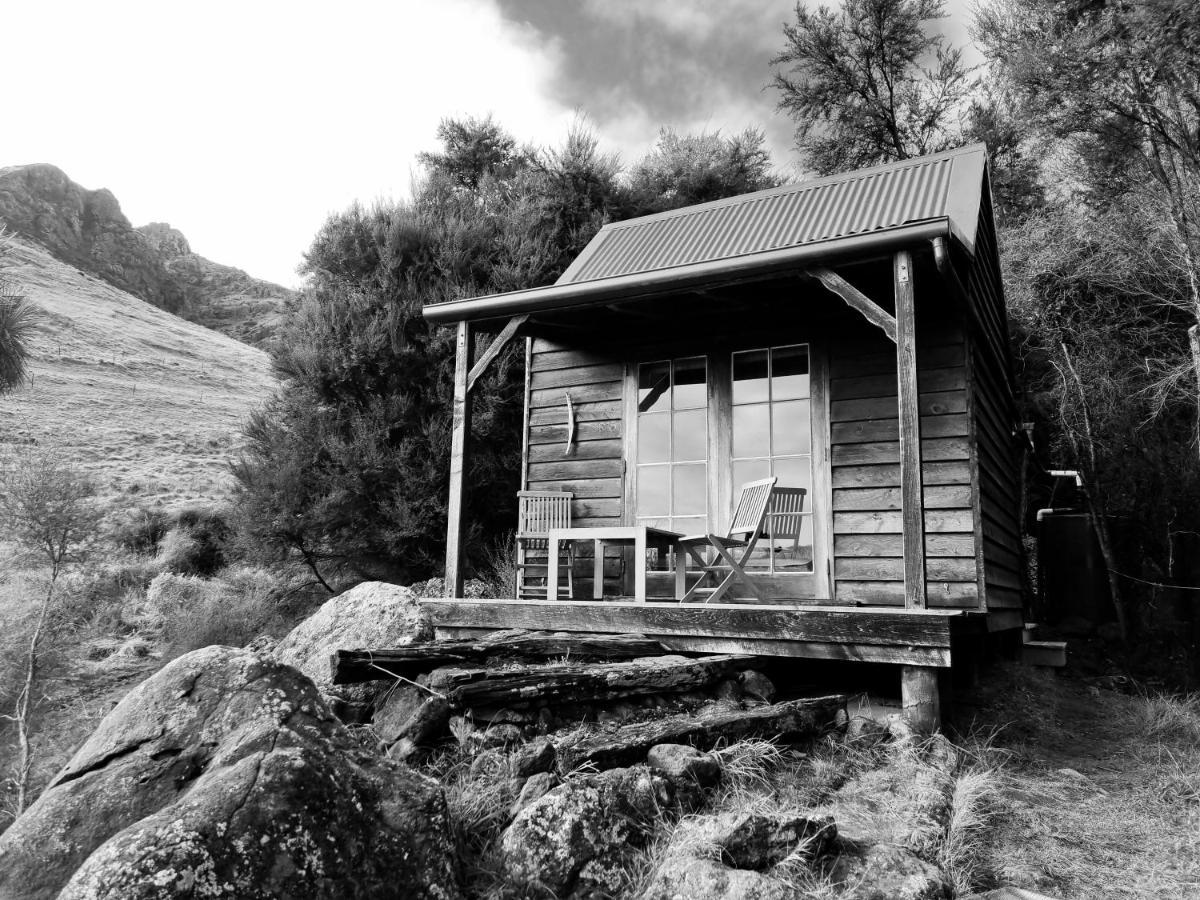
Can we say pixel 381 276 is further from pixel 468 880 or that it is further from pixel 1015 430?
pixel 468 880

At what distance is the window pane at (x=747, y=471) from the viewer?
240 inches

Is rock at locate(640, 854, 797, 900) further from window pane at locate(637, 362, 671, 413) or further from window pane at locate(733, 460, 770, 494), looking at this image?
window pane at locate(637, 362, 671, 413)

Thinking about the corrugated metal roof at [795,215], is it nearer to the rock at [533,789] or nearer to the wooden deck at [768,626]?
the wooden deck at [768,626]

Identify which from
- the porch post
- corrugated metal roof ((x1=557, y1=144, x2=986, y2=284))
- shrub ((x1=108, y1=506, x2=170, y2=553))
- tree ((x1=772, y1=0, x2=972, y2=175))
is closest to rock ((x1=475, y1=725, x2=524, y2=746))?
the porch post

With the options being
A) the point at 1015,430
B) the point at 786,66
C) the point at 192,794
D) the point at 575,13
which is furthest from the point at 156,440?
the point at 192,794

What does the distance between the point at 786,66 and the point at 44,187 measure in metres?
52.3

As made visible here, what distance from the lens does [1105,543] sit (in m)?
8.62

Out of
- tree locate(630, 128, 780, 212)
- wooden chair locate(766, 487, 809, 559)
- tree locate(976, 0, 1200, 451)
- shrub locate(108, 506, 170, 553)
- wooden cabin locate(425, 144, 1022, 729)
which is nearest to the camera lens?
wooden cabin locate(425, 144, 1022, 729)

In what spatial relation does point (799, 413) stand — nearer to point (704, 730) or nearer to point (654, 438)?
point (654, 438)

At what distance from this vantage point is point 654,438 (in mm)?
6562

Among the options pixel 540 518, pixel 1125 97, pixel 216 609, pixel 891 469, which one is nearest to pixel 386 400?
pixel 216 609

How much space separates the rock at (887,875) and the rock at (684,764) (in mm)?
605

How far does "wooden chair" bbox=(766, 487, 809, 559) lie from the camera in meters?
5.60

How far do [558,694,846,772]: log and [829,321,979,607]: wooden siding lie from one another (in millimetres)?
1664
